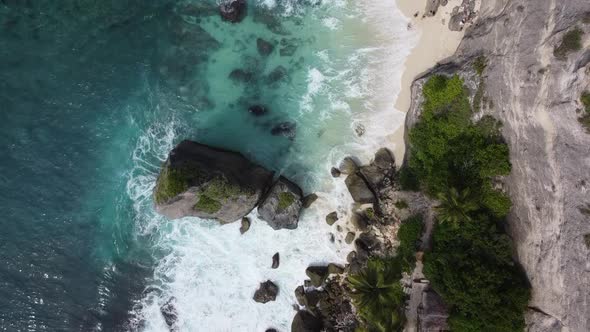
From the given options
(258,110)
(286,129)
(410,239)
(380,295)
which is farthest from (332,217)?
(258,110)

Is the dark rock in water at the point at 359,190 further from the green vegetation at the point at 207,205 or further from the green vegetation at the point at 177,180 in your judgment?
the green vegetation at the point at 177,180

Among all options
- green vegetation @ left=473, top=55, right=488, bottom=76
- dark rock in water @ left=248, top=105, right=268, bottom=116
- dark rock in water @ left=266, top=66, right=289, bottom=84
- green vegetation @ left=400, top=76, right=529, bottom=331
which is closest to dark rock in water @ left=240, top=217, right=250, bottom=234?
dark rock in water @ left=248, top=105, right=268, bottom=116

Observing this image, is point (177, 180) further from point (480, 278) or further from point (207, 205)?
point (480, 278)

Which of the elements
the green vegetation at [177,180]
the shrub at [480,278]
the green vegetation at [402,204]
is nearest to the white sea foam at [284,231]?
the green vegetation at [402,204]

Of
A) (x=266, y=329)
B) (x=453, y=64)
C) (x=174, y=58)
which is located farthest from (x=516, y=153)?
(x=174, y=58)

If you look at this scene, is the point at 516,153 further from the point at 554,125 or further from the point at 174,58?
the point at 174,58

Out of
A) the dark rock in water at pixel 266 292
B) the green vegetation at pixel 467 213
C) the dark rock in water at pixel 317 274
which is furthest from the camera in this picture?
the dark rock in water at pixel 266 292

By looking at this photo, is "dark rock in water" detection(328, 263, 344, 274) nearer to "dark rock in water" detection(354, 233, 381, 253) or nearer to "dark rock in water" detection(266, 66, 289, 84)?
"dark rock in water" detection(354, 233, 381, 253)

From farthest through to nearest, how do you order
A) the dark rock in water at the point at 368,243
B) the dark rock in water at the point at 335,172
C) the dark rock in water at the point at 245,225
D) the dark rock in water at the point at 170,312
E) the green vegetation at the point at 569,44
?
the dark rock in water at the point at 170,312, the dark rock in water at the point at 245,225, the dark rock in water at the point at 335,172, the dark rock in water at the point at 368,243, the green vegetation at the point at 569,44
